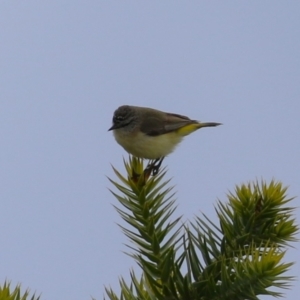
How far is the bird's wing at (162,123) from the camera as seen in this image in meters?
8.97

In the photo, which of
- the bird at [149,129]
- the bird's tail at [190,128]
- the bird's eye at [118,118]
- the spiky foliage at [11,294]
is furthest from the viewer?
the bird's tail at [190,128]

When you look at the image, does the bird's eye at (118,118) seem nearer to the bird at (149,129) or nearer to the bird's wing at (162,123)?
the bird at (149,129)

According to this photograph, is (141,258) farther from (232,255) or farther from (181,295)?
(232,255)

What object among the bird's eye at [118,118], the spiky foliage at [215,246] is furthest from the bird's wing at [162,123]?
the spiky foliage at [215,246]

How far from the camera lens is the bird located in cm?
836

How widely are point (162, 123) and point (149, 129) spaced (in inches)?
10.9

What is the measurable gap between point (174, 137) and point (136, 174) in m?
4.92

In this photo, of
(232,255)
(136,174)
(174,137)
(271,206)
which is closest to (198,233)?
(232,255)

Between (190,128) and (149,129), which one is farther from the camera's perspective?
(190,128)

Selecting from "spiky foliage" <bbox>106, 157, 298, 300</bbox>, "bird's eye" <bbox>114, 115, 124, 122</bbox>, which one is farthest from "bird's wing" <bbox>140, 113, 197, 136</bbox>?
"spiky foliage" <bbox>106, 157, 298, 300</bbox>

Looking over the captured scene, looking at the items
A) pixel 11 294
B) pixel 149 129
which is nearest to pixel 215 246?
pixel 11 294

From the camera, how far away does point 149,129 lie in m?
9.01

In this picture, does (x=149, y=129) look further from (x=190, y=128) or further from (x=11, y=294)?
(x=11, y=294)

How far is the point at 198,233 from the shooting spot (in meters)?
3.55
